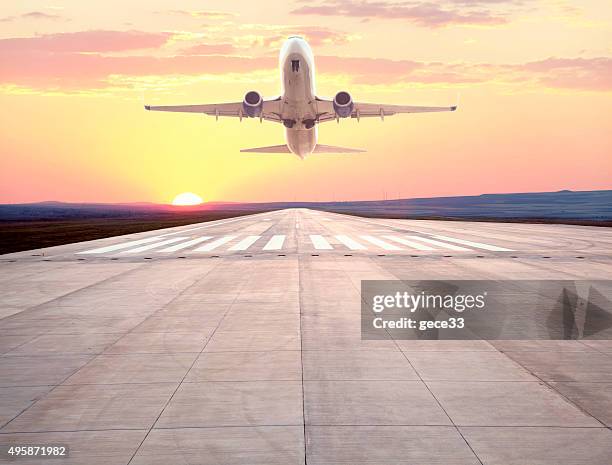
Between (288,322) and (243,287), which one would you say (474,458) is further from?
(243,287)

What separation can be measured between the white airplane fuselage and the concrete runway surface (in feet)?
45.0

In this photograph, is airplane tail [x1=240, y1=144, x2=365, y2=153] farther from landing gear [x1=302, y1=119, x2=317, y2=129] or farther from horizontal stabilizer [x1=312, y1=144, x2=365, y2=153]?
landing gear [x1=302, y1=119, x2=317, y2=129]

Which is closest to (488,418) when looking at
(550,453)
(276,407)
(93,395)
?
(550,453)

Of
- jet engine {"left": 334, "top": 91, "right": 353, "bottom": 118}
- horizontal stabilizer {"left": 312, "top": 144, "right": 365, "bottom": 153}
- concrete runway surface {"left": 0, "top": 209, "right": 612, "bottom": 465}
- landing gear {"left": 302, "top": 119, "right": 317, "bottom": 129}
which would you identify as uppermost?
jet engine {"left": 334, "top": 91, "right": 353, "bottom": 118}

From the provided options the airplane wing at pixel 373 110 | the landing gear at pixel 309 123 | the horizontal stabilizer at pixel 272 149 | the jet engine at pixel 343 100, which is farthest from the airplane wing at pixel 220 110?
the horizontal stabilizer at pixel 272 149

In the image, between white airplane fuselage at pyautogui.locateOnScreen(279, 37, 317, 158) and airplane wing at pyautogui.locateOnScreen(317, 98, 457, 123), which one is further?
airplane wing at pyautogui.locateOnScreen(317, 98, 457, 123)

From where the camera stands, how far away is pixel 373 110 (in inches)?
1336

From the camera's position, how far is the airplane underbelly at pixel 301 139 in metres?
33.5

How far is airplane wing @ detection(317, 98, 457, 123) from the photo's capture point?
99.4 feet

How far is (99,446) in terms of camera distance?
4.60 meters

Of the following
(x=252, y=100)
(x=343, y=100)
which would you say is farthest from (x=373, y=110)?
(x=252, y=100)

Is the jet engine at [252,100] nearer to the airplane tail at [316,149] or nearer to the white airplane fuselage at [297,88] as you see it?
the white airplane fuselage at [297,88]

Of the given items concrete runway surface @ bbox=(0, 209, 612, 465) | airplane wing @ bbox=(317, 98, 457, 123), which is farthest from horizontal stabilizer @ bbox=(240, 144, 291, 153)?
concrete runway surface @ bbox=(0, 209, 612, 465)

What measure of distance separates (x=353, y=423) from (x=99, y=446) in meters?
2.19
